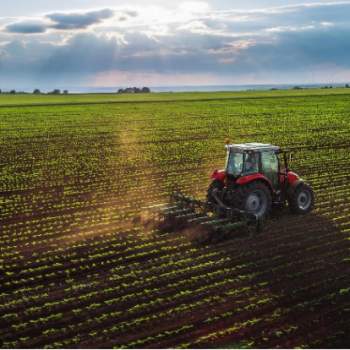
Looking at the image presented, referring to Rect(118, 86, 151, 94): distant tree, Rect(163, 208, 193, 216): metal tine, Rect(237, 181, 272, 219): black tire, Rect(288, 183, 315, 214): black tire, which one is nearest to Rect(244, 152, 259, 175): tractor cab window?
Rect(237, 181, 272, 219): black tire

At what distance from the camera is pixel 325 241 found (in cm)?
1244

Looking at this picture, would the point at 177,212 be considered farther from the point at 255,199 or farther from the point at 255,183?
the point at 255,183

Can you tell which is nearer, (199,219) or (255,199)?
(199,219)

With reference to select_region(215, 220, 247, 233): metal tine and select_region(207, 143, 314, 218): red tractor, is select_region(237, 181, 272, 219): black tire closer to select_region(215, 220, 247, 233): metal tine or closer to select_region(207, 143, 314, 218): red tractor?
select_region(207, 143, 314, 218): red tractor

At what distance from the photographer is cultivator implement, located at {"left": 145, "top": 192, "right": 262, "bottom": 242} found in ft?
41.3

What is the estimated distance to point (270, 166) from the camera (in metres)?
13.7

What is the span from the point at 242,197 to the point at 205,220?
109cm

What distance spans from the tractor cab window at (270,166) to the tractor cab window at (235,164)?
583mm

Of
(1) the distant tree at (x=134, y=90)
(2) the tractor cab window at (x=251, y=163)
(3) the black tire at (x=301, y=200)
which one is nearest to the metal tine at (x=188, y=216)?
(2) the tractor cab window at (x=251, y=163)

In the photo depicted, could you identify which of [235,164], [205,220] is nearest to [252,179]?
[235,164]

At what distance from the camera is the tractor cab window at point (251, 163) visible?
13.4 m

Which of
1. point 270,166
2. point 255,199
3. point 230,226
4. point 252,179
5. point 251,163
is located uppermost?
point 251,163

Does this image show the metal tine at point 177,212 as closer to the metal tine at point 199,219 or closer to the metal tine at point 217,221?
the metal tine at point 199,219

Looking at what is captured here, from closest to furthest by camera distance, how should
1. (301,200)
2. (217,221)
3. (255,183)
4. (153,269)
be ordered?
1. (153,269)
2. (217,221)
3. (255,183)
4. (301,200)
